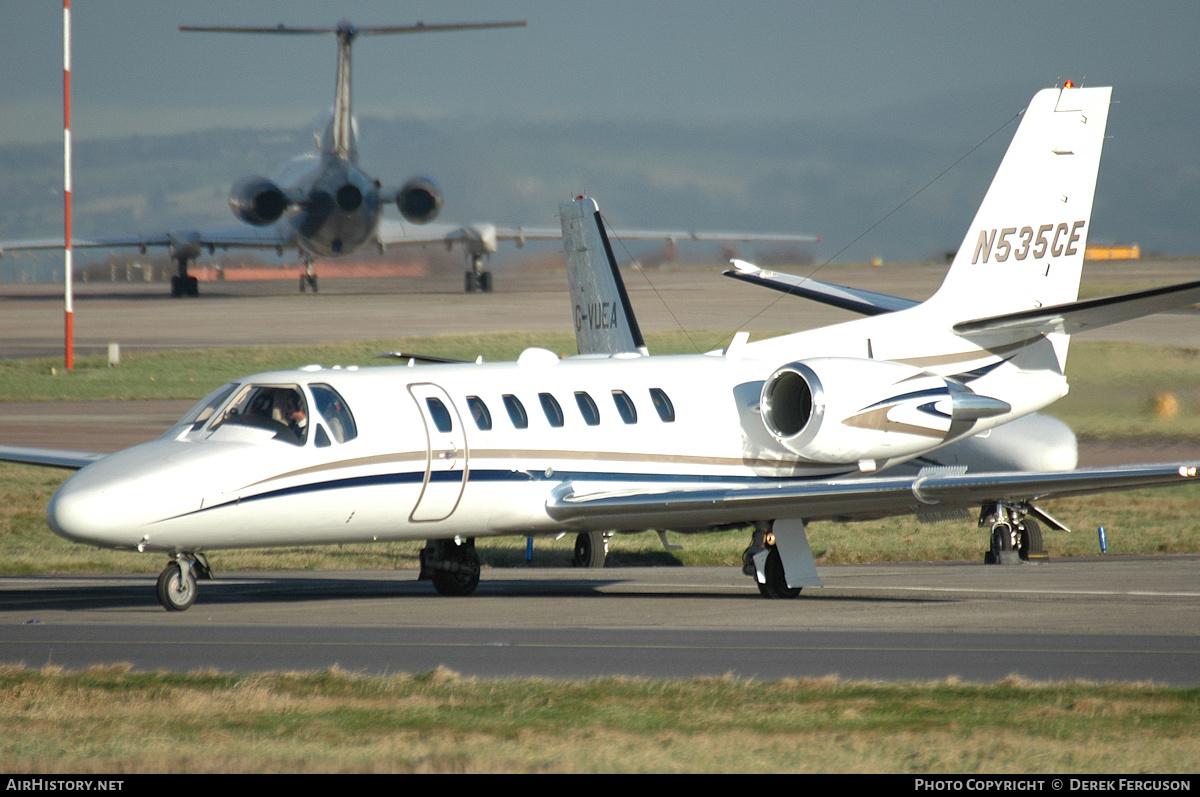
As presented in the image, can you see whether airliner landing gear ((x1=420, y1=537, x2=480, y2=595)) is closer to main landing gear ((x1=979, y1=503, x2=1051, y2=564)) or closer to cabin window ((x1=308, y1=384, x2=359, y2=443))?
cabin window ((x1=308, y1=384, x2=359, y2=443))

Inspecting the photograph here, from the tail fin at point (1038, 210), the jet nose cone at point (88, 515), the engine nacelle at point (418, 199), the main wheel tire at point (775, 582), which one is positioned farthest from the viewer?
the engine nacelle at point (418, 199)

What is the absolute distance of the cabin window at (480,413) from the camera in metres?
16.6

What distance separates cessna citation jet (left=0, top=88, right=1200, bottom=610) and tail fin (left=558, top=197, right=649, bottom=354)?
23.9ft

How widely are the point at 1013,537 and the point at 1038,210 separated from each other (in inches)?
186

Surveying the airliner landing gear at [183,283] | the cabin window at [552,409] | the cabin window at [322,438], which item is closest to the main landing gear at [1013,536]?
the cabin window at [552,409]

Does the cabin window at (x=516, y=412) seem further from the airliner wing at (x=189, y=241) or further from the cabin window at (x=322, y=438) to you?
the airliner wing at (x=189, y=241)

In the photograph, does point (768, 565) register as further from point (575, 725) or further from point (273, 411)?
point (575, 725)

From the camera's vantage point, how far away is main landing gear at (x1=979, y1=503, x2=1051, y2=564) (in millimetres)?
21734

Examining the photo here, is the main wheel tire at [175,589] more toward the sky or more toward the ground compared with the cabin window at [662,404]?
more toward the ground

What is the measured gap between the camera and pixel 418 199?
68938 mm

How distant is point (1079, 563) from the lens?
2186 centimetres

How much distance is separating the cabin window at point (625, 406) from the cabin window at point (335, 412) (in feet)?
11.1

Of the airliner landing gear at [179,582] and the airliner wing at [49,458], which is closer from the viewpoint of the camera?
the airliner landing gear at [179,582]

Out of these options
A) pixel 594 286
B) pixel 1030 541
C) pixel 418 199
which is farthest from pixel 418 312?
pixel 1030 541
